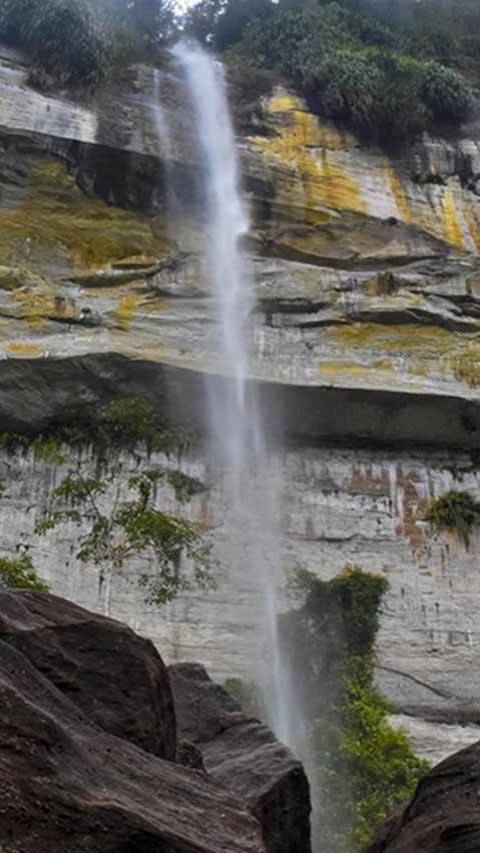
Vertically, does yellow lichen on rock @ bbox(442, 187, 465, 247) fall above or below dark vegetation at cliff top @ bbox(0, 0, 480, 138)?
below

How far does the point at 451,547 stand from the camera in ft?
54.0

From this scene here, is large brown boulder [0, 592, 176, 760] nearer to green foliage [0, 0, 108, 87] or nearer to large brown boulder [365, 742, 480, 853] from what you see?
large brown boulder [365, 742, 480, 853]

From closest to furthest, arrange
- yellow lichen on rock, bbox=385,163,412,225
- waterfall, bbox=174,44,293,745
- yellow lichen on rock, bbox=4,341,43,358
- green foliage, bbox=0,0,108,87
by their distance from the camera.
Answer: waterfall, bbox=174,44,293,745, yellow lichen on rock, bbox=4,341,43,358, yellow lichen on rock, bbox=385,163,412,225, green foliage, bbox=0,0,108,87

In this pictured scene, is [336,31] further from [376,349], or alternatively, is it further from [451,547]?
[451,547]

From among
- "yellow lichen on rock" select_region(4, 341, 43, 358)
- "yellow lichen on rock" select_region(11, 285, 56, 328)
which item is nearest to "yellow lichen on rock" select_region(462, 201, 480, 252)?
"yellow lichen on rock" select_region(11, 285, 56, 328)

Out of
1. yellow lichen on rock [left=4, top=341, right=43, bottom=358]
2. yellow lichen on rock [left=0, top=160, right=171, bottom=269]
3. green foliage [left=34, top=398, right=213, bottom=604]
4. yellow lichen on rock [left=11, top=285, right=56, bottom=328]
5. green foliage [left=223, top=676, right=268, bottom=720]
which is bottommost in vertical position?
green foliage [left=223, top=676, right=268, bottom=720]

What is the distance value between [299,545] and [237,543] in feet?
3.17

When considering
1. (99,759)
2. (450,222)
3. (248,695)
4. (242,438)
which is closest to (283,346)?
(242,438)

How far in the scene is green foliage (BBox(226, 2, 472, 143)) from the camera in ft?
71.4

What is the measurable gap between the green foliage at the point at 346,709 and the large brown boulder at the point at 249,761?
3.51 m

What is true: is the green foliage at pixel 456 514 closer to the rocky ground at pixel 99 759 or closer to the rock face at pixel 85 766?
the rocky ground at pixel 99 759

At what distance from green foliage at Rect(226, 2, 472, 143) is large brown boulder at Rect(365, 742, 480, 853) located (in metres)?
16.4

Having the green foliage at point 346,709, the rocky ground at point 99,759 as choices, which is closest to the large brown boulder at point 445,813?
the rocky ground at point 99,759

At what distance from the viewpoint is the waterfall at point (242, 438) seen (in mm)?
15195
